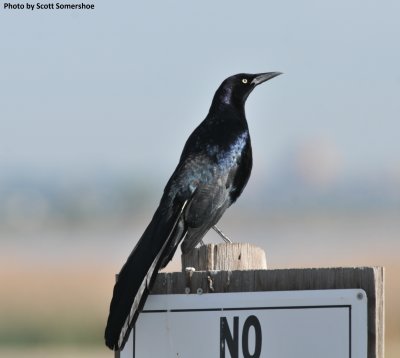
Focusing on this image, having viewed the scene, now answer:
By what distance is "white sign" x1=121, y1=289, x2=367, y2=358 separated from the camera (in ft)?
12.2

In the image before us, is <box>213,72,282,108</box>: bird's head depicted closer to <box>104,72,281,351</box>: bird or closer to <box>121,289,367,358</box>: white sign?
<box>104,72,281,351</box>: bird

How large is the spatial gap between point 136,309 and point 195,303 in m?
0.21

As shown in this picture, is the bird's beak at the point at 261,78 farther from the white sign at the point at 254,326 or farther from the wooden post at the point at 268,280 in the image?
the white sign at the point at 254,326

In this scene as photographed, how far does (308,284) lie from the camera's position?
12.6 ft

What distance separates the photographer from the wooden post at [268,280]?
371cm

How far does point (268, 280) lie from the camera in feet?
12.8

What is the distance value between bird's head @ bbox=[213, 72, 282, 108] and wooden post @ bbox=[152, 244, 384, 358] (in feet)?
7.47

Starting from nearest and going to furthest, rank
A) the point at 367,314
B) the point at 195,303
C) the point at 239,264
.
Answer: the point at 367,314, the point at 195,303, the point at 239,264

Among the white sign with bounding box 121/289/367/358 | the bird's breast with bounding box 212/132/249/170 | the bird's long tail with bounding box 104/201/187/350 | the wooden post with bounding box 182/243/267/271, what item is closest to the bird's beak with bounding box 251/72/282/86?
the bird's breast with bounding box 212/132/249/170

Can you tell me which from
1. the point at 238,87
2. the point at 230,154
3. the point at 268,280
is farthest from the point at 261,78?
the point at 268,280

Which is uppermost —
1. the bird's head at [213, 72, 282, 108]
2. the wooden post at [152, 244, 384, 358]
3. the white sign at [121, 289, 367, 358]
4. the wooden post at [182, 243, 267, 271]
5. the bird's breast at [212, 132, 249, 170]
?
the bird's head at [213, 72, 282, 108]

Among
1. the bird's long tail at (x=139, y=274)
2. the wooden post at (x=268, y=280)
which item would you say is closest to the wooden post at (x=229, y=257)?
the wooden post at (x=268, y=280)

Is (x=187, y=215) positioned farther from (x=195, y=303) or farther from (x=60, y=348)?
(x=60, y=348)

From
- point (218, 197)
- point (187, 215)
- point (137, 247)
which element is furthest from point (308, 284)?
point (218, 197)
